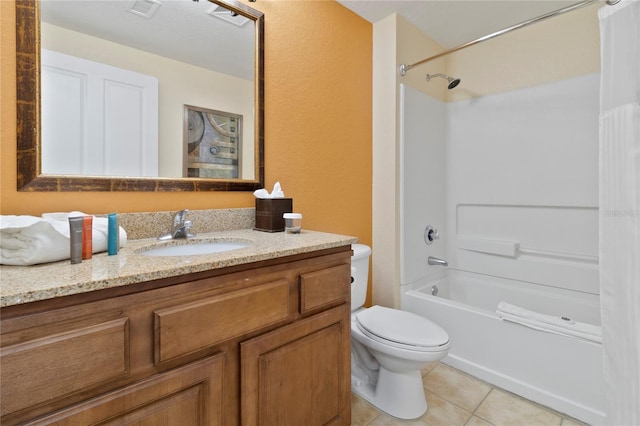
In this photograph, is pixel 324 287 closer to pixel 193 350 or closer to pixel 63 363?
pixel 193 350

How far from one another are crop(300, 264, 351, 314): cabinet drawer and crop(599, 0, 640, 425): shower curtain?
0.94 meters

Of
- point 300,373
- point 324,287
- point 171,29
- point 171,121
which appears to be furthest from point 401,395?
point 171,29

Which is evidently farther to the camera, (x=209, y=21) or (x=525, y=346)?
(x=525, y=346)

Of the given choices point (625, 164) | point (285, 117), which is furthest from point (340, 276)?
point (625, 164)

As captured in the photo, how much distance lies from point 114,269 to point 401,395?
4.73 ft

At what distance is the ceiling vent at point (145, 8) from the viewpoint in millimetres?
1222

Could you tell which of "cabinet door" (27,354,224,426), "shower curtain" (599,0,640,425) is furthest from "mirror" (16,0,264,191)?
"shower curtain" (599,0,640,425)

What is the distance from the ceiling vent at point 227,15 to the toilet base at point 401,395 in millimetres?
1935

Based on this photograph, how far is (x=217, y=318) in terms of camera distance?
0.86m

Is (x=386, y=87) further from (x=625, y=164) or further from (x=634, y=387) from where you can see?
(x=634, y=387)

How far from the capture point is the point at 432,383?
1.79 metres

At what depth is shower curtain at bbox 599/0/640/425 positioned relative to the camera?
101 centimetres

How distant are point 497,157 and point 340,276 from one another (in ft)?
6.28

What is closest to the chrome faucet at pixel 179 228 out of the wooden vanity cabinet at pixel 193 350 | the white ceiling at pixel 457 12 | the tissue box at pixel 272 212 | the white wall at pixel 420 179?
the tissue box at pixel 272 212
